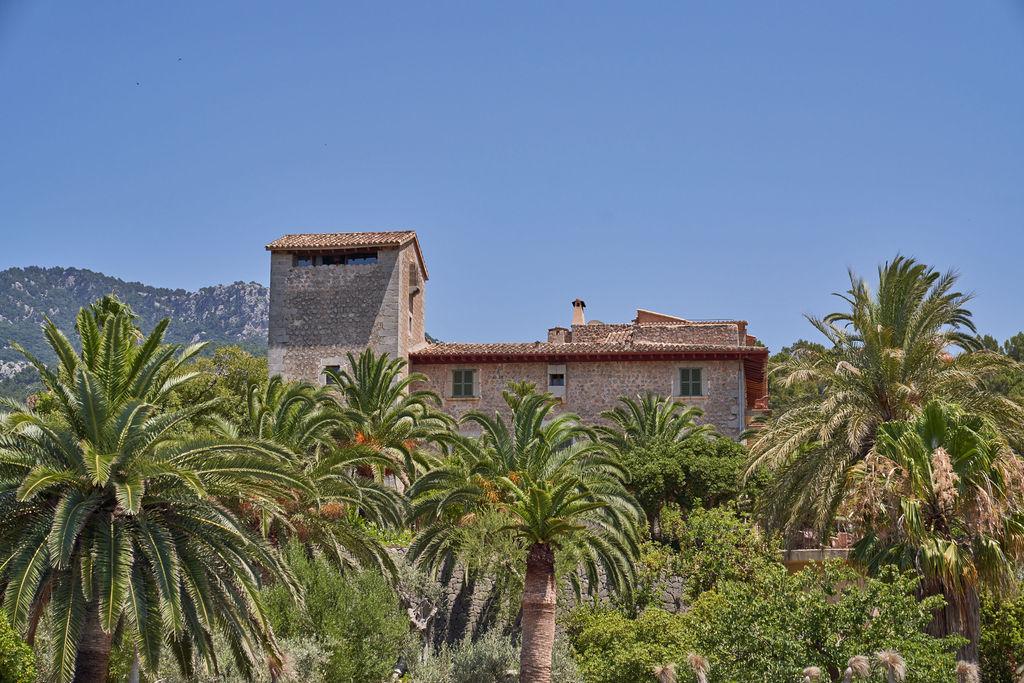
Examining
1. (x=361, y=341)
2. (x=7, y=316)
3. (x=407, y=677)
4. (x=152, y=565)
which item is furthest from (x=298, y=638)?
(x=7, y=316)

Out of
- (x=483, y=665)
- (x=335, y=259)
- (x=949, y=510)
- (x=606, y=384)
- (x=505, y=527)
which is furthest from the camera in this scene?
(x=335, y=259)

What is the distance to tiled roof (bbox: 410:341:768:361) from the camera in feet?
142

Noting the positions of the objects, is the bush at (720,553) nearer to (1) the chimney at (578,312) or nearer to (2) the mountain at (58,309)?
(1) the chimney at (578,312)

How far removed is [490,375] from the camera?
1759 inches

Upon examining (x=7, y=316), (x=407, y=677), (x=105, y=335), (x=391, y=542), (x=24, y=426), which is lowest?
(x=407, y=677)

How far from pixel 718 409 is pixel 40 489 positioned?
2916cm

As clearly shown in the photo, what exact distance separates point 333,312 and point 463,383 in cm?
519

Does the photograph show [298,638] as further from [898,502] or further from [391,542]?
[898,502]

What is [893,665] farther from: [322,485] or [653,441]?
[653,441]

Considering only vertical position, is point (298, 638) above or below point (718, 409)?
below

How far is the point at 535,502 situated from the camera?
82.5ft

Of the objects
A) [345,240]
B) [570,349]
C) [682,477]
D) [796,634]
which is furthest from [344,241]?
[796,634]

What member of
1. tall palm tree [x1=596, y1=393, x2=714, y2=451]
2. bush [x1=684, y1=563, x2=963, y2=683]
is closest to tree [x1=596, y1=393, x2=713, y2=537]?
tall palm tree [x1=596, y1=393, x2=714, y2=451]

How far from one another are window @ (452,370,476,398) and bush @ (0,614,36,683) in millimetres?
28196
